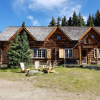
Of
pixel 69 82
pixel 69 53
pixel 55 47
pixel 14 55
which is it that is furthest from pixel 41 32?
pixel 69 82

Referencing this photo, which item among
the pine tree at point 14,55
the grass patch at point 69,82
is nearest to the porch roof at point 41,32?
the pine tree at point 14,55

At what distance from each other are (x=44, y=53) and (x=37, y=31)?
16.1ft

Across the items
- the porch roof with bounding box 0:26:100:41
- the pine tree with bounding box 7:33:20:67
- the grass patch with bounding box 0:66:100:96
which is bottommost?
the grass patch with bounding box 0:66:100:96

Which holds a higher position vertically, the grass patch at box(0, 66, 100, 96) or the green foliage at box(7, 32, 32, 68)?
the green foliage at box(7, 32, 32, 68)

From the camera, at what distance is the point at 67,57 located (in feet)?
54.2

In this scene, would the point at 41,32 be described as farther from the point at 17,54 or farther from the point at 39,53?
the point at 17,54

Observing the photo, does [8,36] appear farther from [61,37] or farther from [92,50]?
[92,50]

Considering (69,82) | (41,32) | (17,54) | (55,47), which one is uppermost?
(41,32)

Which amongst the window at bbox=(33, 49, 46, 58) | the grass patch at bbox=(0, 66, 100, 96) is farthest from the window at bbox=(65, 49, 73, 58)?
the grass patch at bbox=(0, 66, 100, 96)

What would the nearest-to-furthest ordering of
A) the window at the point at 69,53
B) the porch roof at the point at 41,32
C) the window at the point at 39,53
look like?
1. the window at the point at 69,53
2. the window at the point at 39,53
3. the porch roof at the point at 41,32

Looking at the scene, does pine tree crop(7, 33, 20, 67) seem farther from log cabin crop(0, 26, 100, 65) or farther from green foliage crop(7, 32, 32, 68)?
log cabin crop(0, 26, 100, 65)

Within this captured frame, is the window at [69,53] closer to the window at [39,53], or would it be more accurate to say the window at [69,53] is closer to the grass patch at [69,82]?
the window at [39,53]

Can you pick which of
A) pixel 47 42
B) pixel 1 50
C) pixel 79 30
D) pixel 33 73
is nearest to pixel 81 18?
pixel 79 30

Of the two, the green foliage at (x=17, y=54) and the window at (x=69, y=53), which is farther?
the window at (x=69, y=53)
